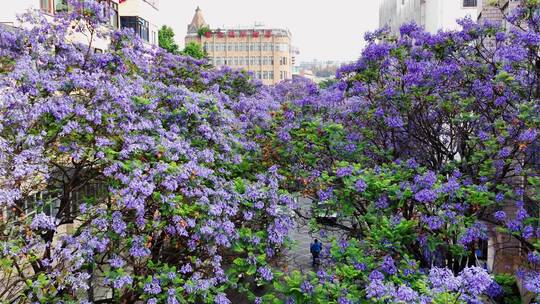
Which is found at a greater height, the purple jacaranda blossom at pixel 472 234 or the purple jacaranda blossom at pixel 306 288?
the purple jacaranda blossom at pixel 472 234

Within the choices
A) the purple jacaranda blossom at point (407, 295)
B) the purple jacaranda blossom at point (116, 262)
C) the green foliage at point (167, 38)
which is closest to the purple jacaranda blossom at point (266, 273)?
the purple jacaranda blossom at point (116, 262)

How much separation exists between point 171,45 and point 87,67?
41.3 m

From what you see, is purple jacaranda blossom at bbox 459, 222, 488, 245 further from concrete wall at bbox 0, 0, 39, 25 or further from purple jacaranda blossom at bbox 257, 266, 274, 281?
concrete wall at bbox 0, 0, 39, 25

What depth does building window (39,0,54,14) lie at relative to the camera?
50.6ft

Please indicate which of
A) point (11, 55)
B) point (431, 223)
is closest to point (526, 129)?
point (431, 223)

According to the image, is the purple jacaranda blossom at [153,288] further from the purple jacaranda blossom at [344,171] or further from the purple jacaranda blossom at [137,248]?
the purple jacaranda blossom at [344,171]

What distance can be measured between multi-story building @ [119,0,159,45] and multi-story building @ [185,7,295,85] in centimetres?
6479

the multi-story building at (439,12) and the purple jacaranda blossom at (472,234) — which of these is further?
the multi-story building at (439,12)

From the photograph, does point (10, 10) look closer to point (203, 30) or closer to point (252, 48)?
point (203, 30)

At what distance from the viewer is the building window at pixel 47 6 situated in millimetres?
15432

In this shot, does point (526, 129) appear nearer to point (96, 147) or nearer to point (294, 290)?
point (294, 290)

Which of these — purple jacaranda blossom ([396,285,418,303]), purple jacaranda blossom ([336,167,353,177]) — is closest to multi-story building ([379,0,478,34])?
purple jacaranda blossom ([336,167,353,177])

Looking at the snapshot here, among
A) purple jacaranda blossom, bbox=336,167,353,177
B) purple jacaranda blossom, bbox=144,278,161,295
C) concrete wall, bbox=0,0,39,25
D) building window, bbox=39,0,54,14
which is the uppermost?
building window, bbox=39,0,54,14

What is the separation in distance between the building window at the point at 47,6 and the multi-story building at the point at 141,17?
8.59 m
